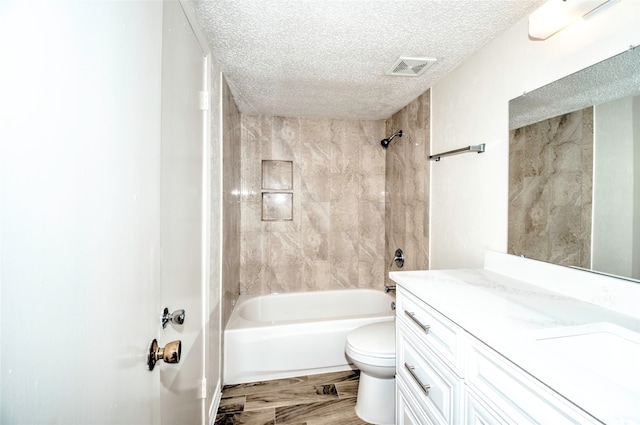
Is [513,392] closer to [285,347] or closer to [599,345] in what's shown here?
[599,345]

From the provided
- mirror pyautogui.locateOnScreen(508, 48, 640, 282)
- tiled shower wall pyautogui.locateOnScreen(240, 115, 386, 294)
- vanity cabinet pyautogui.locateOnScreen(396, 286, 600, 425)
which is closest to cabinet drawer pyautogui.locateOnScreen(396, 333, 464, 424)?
vanity cabinet pyautogui.locateOnScreen(396, 286, 600, 425)

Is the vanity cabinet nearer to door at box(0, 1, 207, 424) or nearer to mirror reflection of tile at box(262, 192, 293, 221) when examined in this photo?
door at box(0, 1, 207, 424)

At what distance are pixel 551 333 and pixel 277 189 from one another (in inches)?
96.1

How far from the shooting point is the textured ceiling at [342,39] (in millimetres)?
1212

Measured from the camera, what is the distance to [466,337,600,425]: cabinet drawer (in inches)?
23.2

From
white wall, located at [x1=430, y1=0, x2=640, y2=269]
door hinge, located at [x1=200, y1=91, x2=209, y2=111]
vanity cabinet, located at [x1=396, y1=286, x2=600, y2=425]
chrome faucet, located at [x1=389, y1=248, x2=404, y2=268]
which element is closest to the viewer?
vanity cabinet, located at [x1=396, y1=286, x2=600, y2=425]

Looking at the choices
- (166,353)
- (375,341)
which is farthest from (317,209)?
(166,353)

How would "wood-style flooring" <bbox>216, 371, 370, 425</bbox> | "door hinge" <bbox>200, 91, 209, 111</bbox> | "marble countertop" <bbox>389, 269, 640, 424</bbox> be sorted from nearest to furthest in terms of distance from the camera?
"marble countertop" <bbox>389, 269, 640, 424</bbox>, "door hinge" <bbox>200, 91, 209, 111</bbox>, "wood-style flooring" <bbox>216, 371, 370, 425</bbox>

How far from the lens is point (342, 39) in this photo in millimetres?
1445

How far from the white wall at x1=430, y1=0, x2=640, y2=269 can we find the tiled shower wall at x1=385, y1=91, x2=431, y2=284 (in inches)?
4.6

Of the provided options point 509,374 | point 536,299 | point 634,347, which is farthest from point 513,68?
point 509,374

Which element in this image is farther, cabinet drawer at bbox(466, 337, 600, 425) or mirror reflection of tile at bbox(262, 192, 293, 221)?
mirror reflection of tile at bbox(262, 192, 293, 221)

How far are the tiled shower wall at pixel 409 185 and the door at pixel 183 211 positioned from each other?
1633 mm

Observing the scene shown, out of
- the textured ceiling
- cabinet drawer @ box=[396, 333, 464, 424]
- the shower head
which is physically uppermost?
the textured ceiling
